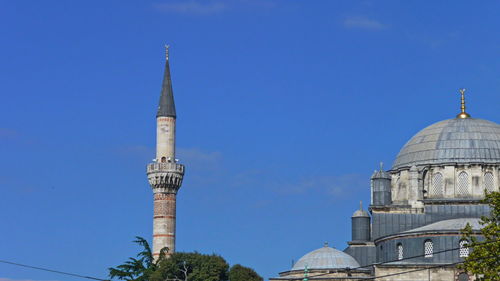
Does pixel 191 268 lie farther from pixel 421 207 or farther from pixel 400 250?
pixel 421 207

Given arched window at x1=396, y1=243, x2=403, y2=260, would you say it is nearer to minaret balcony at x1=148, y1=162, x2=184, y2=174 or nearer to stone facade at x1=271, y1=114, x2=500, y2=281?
stone facade at x1=271, y1=114, x2=500, y2=281

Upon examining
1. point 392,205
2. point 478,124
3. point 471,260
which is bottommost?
point 471,260

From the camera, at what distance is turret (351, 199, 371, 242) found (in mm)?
64250

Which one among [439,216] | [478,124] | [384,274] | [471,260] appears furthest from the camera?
[478,124]

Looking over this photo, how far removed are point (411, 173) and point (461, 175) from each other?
2311 mm

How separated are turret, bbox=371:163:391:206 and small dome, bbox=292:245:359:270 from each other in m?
3.88

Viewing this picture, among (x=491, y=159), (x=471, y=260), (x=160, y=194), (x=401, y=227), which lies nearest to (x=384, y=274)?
(x=401, y=227)

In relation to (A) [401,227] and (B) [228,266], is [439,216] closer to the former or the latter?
(A) [401,227]

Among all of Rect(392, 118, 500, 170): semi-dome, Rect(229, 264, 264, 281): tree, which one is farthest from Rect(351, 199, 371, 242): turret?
Rect(229, 264, 264, 281): tree

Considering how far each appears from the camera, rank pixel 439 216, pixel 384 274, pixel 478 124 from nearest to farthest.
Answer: pixel 384 274 → pixel 439 216 → pixel 478 124

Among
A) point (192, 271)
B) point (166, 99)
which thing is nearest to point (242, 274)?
point (192, 271)

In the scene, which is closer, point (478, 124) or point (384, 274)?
point (384, 274)

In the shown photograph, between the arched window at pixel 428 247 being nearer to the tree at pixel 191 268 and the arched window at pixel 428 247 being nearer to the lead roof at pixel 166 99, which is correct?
the tree at pixel 191 268

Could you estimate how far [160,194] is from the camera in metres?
67.6
